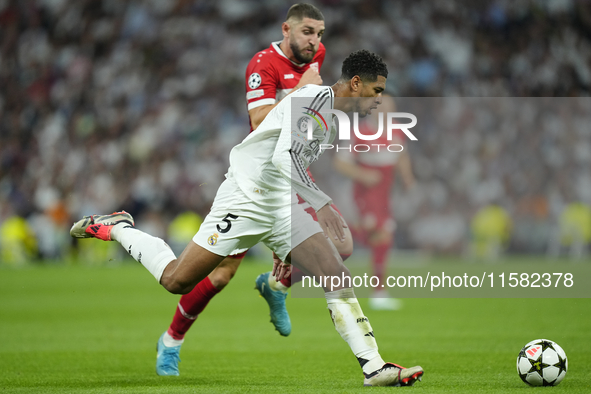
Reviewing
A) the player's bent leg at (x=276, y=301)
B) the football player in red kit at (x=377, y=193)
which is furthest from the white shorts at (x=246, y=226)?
the football player in red kit at (x=377, y=193)

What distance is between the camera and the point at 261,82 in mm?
5922

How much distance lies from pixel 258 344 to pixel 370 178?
3703 mm

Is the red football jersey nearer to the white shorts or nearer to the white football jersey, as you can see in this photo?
the white football jersey

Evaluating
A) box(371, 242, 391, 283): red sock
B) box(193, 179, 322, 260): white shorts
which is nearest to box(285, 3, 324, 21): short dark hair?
box(193, 179, 322, 260): white shorts

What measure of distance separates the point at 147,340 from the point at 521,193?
13334 millimetres

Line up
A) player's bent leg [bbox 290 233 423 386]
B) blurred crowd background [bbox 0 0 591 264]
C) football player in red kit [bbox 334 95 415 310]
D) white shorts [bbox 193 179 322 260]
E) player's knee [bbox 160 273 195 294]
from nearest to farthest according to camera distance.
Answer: player's bent leg [bbox 290 233 423 386] → white shorts [bbox 193 179 322 260] → player's knee [bbox 160 273 195 294] → football player in red kit [bbox 334 95 415 310] → blurred crowd background [bbox 0 0 591 264]

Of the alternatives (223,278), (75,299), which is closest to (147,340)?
(223,278)

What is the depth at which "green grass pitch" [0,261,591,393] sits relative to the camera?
4812mm

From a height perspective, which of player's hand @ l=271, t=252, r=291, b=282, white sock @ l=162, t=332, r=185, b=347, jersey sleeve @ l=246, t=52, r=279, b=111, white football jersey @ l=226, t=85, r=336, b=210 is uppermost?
jersey sleeve @ l=246, t=52, r=279, b=111

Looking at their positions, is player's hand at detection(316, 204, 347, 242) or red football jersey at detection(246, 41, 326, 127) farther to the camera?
red football jersey at detection(246, 41, 326, 127)

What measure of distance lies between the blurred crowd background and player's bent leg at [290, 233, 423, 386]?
13725mm

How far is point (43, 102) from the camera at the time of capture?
21.7 m

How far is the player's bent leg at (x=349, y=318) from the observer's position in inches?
170

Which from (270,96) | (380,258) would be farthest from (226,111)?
(270,96)
